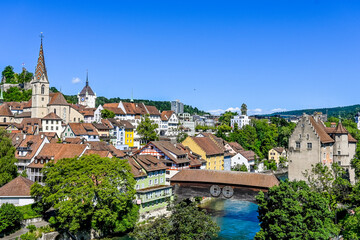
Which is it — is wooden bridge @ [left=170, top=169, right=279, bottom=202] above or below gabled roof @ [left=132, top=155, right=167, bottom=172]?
below

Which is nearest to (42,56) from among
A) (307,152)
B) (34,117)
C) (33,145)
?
(34,117)

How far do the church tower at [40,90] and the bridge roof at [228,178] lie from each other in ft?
114

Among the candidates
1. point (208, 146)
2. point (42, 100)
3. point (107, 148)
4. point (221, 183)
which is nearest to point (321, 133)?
point (221, 183)

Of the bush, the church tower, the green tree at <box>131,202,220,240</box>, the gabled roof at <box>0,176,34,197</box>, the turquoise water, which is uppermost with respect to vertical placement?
the church tower

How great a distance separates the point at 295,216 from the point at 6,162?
28629 millimetres

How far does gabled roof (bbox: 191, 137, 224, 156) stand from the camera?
5806cm

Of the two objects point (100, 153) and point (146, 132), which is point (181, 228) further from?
point (146, 132)

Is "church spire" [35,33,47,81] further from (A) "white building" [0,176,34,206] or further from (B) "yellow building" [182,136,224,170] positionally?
(A) "white building" [0,176,34,206]

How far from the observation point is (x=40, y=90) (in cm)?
6812

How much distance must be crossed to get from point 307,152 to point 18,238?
33380mm

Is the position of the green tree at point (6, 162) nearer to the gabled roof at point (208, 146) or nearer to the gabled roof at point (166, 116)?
the gabled roof at point (208, 146)

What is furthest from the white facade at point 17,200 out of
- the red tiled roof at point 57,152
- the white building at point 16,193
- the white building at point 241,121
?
the white building at point 241,121

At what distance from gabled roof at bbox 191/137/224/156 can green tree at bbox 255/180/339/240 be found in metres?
29.4

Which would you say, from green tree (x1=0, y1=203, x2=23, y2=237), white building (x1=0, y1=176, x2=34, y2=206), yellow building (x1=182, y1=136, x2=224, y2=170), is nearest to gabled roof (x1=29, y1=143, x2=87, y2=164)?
white building (x1=0, y1=176, x2=34, y2=206)
